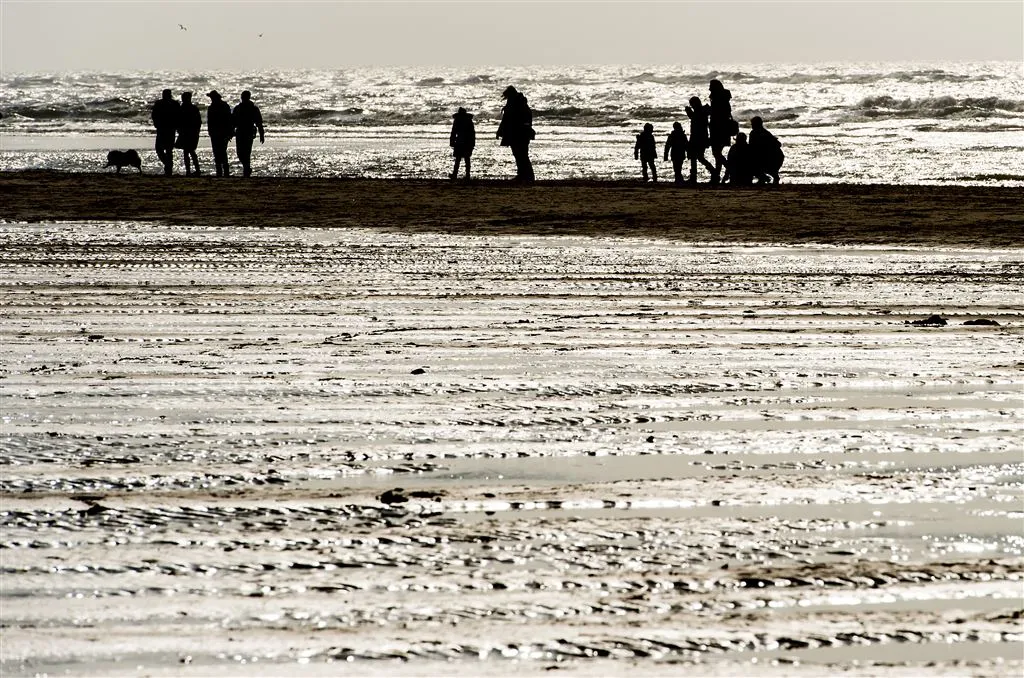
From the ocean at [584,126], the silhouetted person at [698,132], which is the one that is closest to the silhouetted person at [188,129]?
the ocean at [584,126]

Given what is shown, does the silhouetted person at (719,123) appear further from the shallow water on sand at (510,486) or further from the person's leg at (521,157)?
the shallow water on sand at (510,486)

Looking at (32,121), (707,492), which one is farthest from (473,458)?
(32,121)

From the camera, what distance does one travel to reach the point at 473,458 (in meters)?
4.57

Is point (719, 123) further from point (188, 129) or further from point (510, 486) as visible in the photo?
point (510, 486)

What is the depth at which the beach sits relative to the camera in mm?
3074

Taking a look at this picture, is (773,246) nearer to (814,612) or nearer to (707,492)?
(707,492)

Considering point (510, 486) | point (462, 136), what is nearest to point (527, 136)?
point (462, 136)

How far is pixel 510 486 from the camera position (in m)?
4.23

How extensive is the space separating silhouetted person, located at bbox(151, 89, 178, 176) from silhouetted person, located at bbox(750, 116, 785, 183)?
8995mm

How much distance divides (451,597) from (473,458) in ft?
4.18

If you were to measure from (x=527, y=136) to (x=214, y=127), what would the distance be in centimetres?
474

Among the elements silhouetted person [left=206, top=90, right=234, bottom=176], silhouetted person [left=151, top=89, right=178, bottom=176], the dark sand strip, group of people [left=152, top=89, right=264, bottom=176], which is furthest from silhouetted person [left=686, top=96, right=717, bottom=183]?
silhouetted person [left=151, top=89, right=178, bottom=176]

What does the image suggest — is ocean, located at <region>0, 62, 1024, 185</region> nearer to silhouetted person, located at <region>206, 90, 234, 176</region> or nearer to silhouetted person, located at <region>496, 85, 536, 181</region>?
silhouetted person, located at <region>206, 90, 234, 176</region>

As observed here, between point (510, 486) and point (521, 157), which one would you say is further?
point (521, 157)
